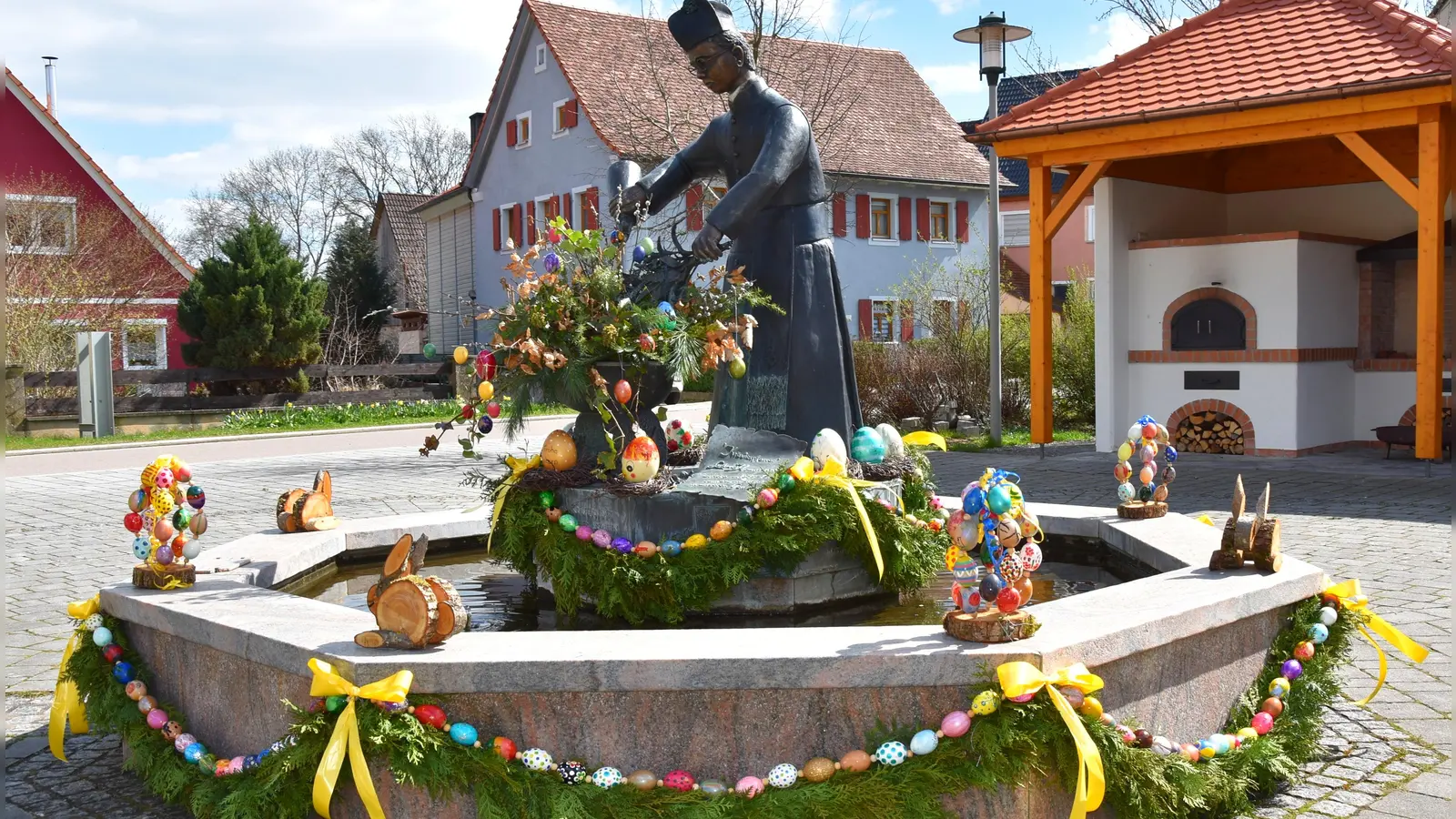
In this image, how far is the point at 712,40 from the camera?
509 cm

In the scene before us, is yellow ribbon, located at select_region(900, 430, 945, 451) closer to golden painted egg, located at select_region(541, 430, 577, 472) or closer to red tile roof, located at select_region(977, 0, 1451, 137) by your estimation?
golden painted egg, located at select_region(541, 430, 577, 472)

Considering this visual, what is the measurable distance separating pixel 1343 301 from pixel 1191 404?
2.01 m

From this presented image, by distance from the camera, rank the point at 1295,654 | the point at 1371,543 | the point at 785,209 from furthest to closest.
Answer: the point at 1371,543, the point at 785,209, the point at 1295,654

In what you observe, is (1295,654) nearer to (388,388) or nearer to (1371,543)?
(1371,543)

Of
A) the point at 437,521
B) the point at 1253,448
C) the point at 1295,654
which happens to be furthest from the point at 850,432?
the point at 1253,448

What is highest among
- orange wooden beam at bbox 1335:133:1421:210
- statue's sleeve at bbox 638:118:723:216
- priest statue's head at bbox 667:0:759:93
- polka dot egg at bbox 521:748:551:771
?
orange wooden beam at bbox 1335:133:1421:210

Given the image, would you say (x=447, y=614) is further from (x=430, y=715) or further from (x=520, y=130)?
(x=520, y=130)

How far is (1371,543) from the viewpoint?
8312 mm

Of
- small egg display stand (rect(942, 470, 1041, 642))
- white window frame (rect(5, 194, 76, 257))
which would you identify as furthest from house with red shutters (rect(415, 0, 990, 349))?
small egg display stand (rect(942, 470, 1041, 642))

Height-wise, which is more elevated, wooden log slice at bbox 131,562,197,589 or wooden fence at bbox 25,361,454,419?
wooden fence at bbox 25,361,454,419

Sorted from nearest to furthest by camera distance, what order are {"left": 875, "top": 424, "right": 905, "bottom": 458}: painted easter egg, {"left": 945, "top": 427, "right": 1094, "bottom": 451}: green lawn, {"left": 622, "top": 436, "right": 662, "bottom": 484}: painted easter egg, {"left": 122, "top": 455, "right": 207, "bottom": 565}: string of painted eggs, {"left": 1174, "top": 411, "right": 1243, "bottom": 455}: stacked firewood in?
{"left": 122, "top": 455, "right": 207, "bottom": 565}: string of painted eggs, {"left": 622, "top": 436, "right": 662, "bottom": 484}: painted easter egg, {"left": 875, "top": 424, "right": 905, "bottom": 458}: painted easter egg, {"left": 1174, "top": 411, "right": 1243, "bottom": 455}: stacked firewood, {"left": 945, "top": 427, "right": 1094, "bottom": 451}: green lawn

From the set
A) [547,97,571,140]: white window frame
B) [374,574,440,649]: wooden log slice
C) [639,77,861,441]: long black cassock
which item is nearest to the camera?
[374,574,440,649]: wooden log slice

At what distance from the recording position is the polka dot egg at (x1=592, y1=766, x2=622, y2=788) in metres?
3.34

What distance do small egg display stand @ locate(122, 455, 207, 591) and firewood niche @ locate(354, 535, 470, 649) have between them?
1325 millimetres
